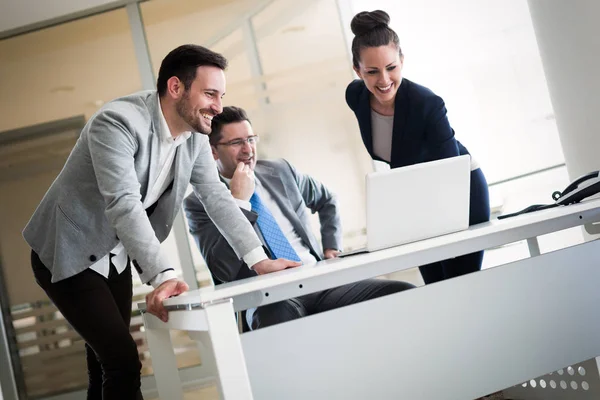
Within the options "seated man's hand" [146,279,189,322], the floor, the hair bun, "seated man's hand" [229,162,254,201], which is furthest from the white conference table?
the floor

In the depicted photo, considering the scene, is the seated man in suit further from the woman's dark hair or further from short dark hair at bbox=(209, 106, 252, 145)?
the woman's dark hair

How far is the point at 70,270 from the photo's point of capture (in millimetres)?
2098

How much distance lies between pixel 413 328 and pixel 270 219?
4.19ft

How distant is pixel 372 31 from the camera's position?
2820mm

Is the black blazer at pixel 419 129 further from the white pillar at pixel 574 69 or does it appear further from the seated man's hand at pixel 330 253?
the white pillar at pixel 574 69

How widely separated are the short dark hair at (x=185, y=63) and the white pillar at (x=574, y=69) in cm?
203

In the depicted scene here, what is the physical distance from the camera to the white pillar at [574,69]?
3516 mm

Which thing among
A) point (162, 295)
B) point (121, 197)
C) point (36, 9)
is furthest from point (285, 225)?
point (36, 9)

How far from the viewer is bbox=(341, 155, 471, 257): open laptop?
5.69 ft

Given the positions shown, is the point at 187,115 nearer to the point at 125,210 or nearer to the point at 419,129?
the point at 125,210

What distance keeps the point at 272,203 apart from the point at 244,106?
1994 mm

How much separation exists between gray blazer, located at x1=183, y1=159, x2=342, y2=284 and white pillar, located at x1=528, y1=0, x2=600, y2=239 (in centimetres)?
134

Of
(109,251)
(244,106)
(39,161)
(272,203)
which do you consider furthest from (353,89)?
(39,161)

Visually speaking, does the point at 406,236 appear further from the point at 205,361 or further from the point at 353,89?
the point at 205,361
